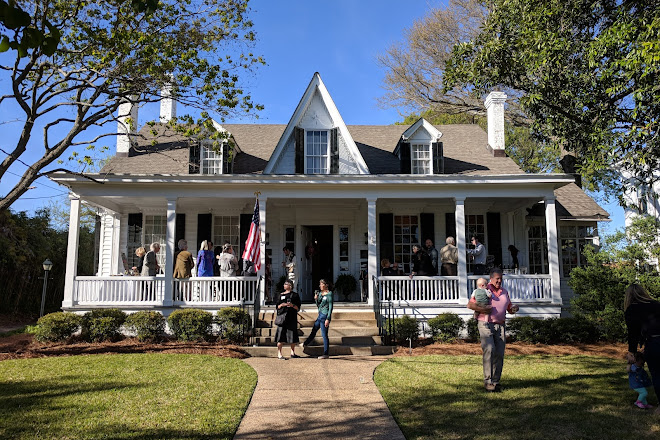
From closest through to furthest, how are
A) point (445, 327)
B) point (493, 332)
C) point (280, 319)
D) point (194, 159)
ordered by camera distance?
point (493, 332), point (280, 319), point (445, 327), point (194, 159)

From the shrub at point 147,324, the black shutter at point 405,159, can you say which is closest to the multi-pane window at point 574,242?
the black shutter at point 405,159

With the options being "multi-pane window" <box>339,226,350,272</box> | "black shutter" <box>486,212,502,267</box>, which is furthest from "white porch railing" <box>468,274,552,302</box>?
"multi-pane window" <box>339,226,350,272</box>

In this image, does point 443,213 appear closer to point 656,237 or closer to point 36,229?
point 656,237

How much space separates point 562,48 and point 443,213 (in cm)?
623

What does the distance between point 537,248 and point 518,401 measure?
11182 mm

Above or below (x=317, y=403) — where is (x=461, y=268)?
above

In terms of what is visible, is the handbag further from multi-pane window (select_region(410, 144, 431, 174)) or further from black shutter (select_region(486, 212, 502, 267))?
black shutter (select_region(486, 212, 502, 267))

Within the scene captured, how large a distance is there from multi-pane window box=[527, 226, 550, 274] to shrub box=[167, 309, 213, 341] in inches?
445

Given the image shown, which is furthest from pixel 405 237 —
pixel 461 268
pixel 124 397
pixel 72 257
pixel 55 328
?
pixel 124 397

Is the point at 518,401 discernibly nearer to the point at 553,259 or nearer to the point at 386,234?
the point at 553,259

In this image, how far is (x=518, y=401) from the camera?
261 inches

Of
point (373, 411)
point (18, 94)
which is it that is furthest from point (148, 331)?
point (373, 411)

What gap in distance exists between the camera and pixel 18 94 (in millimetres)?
9945

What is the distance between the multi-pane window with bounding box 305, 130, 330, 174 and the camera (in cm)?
1441
